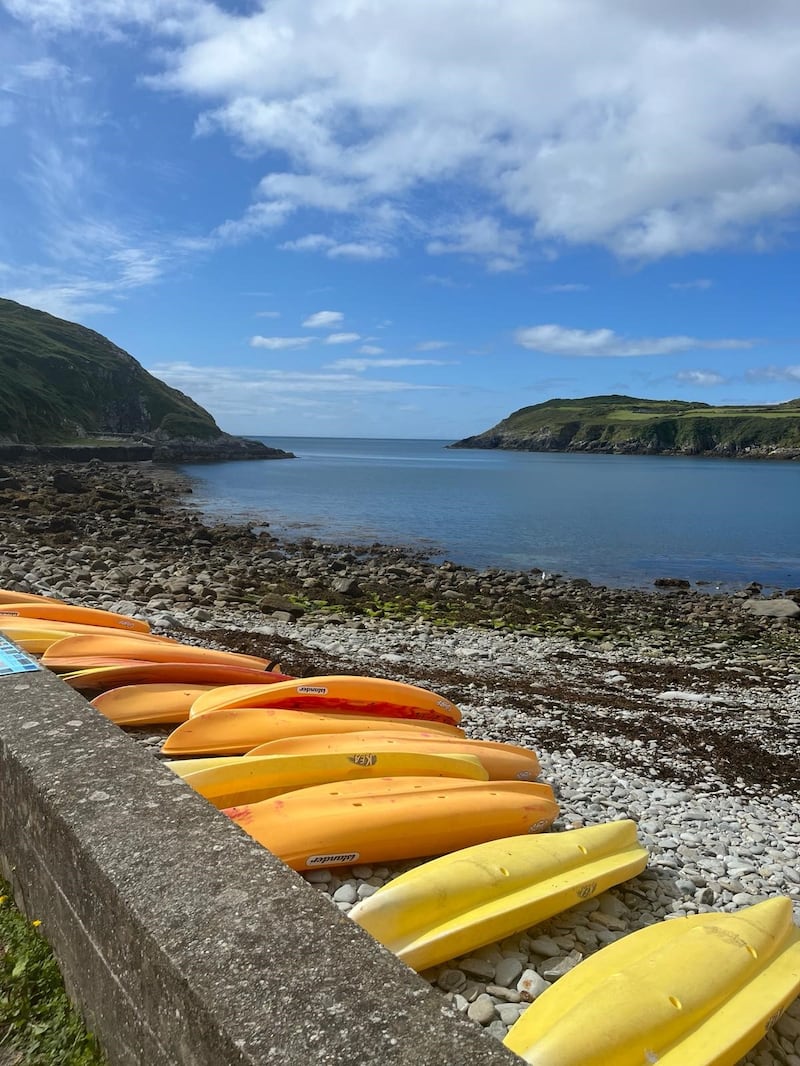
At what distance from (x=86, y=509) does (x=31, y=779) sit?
33270 millimetres

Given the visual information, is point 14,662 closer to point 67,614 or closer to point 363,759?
point 363,759

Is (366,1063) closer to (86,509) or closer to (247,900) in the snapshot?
(247,900)

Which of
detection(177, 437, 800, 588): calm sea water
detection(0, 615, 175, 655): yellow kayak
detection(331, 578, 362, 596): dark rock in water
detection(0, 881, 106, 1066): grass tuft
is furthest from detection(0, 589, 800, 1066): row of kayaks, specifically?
detection(177, 437, 800, 588): calm sea water

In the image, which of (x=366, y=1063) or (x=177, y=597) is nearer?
(x=366, y=1063)

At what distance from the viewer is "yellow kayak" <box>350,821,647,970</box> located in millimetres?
3152

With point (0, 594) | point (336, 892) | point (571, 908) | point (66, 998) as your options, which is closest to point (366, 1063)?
point (66, 998)

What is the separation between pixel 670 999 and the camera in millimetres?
2818

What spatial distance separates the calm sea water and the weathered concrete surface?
24307 mm

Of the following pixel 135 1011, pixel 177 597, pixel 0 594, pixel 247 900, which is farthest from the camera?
pixel 177 597

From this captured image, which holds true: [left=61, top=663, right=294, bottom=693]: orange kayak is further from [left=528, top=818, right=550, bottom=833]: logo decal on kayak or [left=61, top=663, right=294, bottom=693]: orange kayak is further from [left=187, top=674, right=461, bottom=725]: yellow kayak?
[left=528, top=818, right=550, bottom=833]: logo decal on kayak

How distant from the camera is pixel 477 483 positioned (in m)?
77.7

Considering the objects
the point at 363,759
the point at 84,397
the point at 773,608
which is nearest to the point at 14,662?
the point at 363,759

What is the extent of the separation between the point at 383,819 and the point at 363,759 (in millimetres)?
924

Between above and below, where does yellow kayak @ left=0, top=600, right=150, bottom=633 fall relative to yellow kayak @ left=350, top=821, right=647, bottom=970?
above
